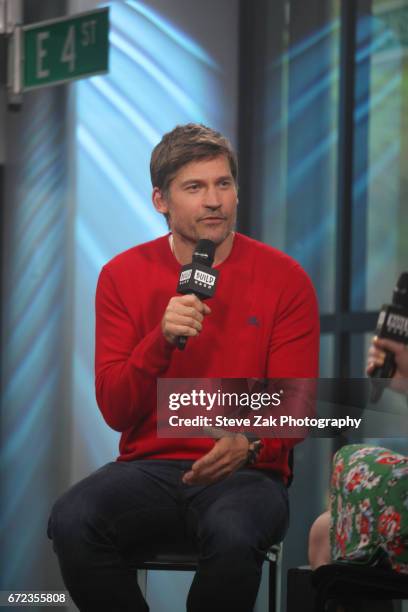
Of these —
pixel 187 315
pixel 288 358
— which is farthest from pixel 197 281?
pixel 288 358

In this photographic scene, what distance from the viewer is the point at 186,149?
2451 mm

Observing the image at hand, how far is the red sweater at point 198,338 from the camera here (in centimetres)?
232

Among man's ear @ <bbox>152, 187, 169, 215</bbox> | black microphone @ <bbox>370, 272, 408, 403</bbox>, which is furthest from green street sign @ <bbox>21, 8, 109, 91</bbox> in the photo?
black microphone @ <bbox>370, 272, 408, 403</bbox>

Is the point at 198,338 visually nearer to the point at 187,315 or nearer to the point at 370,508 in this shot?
the point at 187,315

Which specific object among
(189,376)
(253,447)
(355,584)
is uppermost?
(189,376)

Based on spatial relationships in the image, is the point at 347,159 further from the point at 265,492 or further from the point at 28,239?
the point at 265,492

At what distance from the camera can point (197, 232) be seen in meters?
2.43

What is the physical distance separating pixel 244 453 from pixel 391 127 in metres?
2.12

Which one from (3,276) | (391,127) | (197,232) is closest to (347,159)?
(391,127)

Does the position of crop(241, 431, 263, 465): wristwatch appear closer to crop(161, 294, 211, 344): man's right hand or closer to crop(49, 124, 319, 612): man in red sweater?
crop(49, 124, 319, 612): man in red sweater

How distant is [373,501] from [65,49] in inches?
99.0

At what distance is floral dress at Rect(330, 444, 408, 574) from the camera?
6.51 ft

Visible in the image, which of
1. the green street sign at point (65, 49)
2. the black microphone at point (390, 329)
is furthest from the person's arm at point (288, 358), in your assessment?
the green street sign at point (65, 49)

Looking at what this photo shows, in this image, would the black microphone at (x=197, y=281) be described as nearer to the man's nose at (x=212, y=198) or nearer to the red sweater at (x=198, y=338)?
the red sweater at (x=198, y=338)
